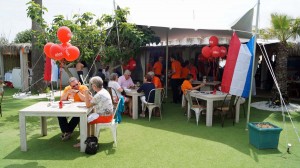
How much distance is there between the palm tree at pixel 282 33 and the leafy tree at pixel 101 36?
3.91m

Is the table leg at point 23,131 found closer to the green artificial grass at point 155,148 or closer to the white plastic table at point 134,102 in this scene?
the green artificial grass at point 155,148

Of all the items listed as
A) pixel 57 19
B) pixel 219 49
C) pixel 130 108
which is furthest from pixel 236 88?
pixel 57 19

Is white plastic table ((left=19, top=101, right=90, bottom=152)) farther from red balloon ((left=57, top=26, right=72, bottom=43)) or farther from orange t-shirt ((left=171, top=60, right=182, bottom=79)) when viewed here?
orange t-shirt ((left=171, top=60, right=182, bottom=79))

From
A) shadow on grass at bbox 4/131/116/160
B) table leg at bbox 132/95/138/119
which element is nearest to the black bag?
shadow on grass at bbox 4/131/116/160

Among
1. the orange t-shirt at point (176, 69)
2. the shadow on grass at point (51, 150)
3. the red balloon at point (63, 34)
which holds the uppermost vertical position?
the red balloon at point (63, 34)

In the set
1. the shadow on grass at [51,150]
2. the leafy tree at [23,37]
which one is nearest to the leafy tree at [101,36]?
the shadow on grass at [51,150]

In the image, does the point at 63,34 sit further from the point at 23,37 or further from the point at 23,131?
the point at 23,37

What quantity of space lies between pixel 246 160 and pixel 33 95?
8.61 metres

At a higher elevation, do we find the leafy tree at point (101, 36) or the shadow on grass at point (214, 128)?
the leafy tree at point (101, 36)

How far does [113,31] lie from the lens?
25.7 ft

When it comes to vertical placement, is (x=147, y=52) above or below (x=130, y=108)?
above

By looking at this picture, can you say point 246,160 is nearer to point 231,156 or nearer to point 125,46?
point 231,156

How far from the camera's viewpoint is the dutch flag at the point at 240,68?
17.3 feet

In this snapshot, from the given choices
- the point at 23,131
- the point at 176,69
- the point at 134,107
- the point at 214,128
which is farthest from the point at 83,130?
the point at 176,69
